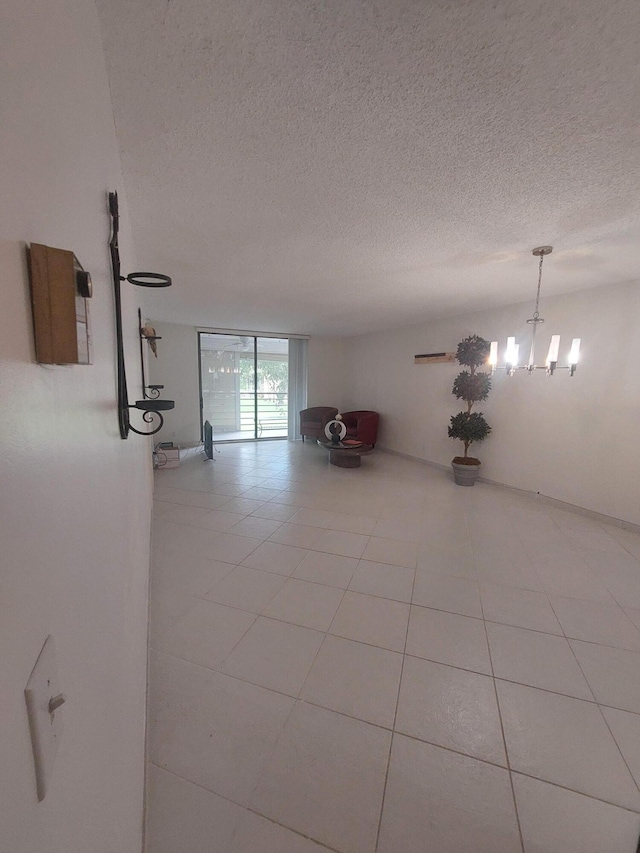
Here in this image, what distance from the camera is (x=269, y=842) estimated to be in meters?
1.06

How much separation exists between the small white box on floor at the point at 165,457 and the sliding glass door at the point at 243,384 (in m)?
1.87

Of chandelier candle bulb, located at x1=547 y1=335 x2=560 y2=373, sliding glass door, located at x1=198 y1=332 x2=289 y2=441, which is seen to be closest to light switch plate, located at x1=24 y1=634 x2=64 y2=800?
chandelier candle bulb, located at x1=547 y1=335 x2=560 y2=373

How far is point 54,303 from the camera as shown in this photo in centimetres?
39

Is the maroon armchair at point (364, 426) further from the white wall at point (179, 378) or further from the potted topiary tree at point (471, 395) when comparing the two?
the white wall at point (179, 378)

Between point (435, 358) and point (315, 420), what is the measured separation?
9.31 ft

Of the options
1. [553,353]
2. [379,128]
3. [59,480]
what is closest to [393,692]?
[59,480]

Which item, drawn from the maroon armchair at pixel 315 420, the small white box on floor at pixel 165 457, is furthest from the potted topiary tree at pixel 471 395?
the small white box on floor at pixel 165 457

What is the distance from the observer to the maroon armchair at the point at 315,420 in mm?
6873

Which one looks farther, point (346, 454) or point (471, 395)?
point (346, 454)

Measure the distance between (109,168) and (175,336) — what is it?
18.6 feet

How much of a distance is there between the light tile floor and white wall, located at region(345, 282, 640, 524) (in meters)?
0.77

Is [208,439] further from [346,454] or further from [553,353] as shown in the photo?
[553,353]

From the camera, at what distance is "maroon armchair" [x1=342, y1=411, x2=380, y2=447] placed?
645cm

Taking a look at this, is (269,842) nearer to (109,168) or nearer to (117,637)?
(117,637)
